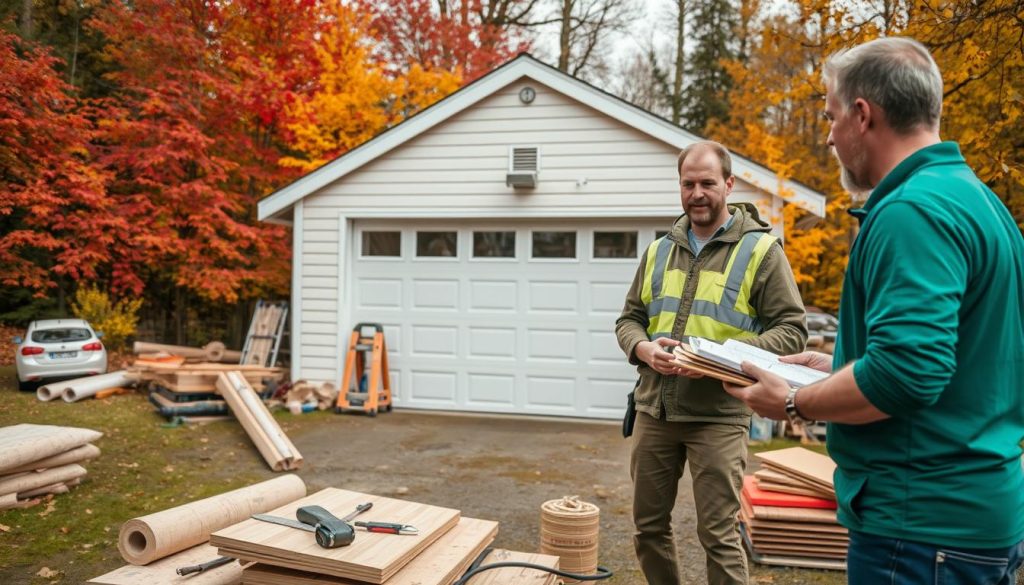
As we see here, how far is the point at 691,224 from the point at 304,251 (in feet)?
24.9

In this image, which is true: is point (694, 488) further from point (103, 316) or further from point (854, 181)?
point (103, 316)

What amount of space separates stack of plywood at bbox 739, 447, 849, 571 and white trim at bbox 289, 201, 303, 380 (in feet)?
22.4

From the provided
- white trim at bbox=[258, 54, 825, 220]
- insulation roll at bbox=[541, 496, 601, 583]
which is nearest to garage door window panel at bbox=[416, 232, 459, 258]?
white trim at bbox=[258, 54, 825, 220]

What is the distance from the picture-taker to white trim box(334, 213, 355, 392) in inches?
381

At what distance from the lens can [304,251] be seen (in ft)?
32.3

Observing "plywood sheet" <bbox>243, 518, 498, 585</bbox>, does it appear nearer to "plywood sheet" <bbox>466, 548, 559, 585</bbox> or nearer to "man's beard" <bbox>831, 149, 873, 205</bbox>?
"plywood sheet" <bbox>466, 548, 559, 585</bbox>

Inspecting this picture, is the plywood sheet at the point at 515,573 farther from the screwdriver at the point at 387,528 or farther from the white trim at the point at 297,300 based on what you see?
the white trim at the point at 297,300

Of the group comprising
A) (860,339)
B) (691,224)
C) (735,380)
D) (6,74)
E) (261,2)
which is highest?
(261,2)

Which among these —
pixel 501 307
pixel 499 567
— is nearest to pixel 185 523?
pixel 499 567

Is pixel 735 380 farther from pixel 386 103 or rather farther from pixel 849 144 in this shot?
pixel 386 103

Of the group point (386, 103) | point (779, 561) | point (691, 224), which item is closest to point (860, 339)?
point (691, 224)

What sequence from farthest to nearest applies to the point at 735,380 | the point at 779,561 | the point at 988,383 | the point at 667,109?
the point at 667,109, the point at 779,561, the point at 735,380, the point at 988,383

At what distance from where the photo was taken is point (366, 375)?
9.83 m

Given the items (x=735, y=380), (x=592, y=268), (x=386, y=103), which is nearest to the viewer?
(x=735, y=380)
